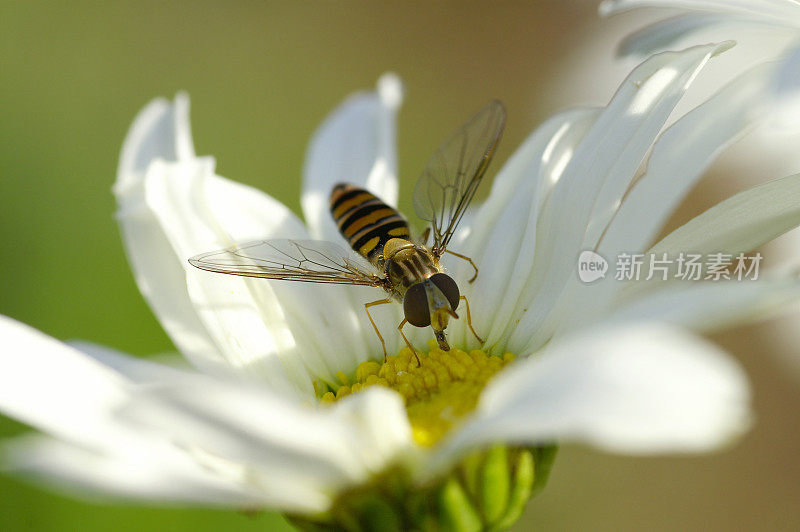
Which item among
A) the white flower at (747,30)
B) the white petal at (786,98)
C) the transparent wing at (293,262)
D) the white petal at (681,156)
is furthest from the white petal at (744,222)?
the transparent wing at (293,262)

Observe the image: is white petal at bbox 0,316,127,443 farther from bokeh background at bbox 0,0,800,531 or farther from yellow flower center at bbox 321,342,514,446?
bokeh background at bbox 0,0,800,531

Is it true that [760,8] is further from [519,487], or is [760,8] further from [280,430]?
[280,430]

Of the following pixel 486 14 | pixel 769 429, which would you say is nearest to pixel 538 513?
pixel 769 429

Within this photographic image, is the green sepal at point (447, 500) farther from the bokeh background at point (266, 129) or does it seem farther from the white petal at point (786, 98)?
the bokeh background at point (266, 129)

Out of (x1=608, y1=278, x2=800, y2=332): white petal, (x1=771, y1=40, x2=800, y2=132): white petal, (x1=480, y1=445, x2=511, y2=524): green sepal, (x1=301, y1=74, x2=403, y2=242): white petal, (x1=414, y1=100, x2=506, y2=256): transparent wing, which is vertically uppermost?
(x1=301, y1=74, x2=403, y2=242): white petal

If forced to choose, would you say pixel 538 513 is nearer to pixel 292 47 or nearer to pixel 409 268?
pixel 409 268

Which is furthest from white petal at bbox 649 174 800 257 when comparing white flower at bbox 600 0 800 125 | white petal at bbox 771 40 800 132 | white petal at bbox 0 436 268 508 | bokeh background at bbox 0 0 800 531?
bokeh background at bbox 0 0 800 531
